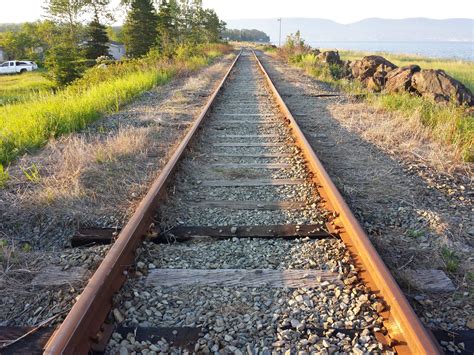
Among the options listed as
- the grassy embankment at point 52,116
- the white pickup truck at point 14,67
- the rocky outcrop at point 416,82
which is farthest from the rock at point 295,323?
the white pickup truck at point 14,67

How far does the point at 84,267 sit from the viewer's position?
2645 mm

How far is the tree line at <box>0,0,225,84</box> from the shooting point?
25500 mm

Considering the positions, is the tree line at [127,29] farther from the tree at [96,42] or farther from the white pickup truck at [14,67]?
the white pickup truck at [14,67]

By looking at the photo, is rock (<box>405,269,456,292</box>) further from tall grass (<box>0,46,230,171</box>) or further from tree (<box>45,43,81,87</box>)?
tree (<box>45,43,81,87</box>)

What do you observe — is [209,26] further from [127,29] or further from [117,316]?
[117,316]

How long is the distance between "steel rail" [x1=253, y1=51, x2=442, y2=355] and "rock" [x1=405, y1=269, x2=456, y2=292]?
30 cm

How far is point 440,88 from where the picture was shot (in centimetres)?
948

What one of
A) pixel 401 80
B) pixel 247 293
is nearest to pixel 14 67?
pixel 401 80

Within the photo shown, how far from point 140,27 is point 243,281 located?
129ft

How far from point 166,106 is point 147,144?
10.9 ft

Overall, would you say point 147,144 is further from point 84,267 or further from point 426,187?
point 426,187

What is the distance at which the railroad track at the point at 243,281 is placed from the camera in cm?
199

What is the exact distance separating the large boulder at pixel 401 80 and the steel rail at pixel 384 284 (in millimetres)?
7968

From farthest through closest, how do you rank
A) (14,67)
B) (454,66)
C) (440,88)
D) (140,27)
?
(14,67)
(140,27)
(454,66)
(440,88)
